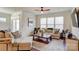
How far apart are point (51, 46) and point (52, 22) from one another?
470 millimetres

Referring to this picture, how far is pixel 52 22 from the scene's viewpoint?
234 cm

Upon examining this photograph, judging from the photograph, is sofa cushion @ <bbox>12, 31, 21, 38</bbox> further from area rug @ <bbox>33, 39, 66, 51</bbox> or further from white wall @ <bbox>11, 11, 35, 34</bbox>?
area rug @ <bbox>33, 39, 66, 51</bbox>

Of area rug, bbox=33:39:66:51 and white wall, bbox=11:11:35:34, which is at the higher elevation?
white wall, bbox=11:11:35:34

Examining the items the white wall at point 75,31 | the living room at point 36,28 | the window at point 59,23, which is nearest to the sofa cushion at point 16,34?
the living room at point 36,28

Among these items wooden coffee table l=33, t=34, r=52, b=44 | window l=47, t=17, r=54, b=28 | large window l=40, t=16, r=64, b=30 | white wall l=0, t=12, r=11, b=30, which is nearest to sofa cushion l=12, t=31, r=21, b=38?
white wall l=0, t=12, r=11, b=30

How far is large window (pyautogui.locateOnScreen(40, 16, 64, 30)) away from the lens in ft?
7.50

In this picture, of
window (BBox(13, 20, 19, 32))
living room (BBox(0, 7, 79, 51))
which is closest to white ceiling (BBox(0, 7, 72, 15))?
living room (BBox(0, 7, 79, 51))

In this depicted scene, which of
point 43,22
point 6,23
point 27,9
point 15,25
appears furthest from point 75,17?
point 6,23

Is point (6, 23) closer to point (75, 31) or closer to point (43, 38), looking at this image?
point (43, 38)

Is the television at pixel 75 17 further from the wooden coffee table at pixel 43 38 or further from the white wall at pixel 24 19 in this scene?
the white wall at pixel 24 19

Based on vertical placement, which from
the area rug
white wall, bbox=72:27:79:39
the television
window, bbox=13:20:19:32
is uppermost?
the television

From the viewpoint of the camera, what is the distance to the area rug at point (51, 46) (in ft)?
7.49

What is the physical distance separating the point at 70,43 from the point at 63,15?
552 millimetres
